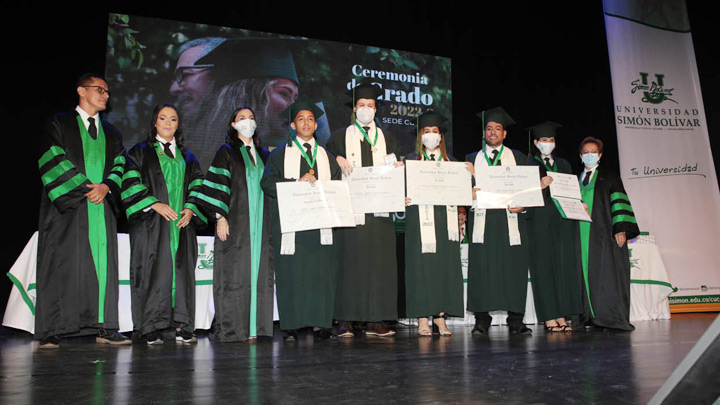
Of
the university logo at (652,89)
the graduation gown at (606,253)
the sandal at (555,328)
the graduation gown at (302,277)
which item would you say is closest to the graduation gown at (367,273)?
the graduation gown at (302,277)

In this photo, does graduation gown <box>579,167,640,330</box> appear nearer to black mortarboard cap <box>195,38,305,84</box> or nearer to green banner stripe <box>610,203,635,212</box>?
green banner stripe <box>610,203,635,212</box>

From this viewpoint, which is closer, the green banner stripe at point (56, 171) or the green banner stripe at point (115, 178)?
the green banner stripe at point (56, 171)

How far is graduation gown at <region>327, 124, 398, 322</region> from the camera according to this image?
4383 millimetres

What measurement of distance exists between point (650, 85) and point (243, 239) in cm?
634

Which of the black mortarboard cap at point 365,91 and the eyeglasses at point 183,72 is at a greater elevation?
the eyeglasses at point 183,72

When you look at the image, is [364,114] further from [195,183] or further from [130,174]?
[130,174]

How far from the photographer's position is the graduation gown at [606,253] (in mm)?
5125

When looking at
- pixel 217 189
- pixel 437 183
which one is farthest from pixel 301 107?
pixel 437 183

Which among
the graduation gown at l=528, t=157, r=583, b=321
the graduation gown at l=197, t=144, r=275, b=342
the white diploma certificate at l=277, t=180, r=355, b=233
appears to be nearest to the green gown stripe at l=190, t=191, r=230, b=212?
the graduation gown at l=197, t=144, r=275, b=342

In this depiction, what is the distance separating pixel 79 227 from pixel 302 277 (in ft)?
5.23

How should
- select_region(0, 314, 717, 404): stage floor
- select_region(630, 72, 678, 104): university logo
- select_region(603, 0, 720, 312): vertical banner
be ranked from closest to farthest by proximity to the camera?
select_region(0, 314, 717, 404): stage floor, select_region(603, 0, 720, 312): vertical banner, select_region(630, 72, 678, 104): university logo

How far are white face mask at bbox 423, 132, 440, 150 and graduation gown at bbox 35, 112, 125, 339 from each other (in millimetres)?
2328

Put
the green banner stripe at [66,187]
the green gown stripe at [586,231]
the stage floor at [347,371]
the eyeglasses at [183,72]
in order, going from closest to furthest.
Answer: the stage floor at [347,371] < the green banner stripe at [66,187] < the green gown stripe at [586,231] < the eyeglasses at [183,72]

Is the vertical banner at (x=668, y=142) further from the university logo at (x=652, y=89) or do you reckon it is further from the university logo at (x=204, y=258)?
the university logo at (x=204, y=258)
